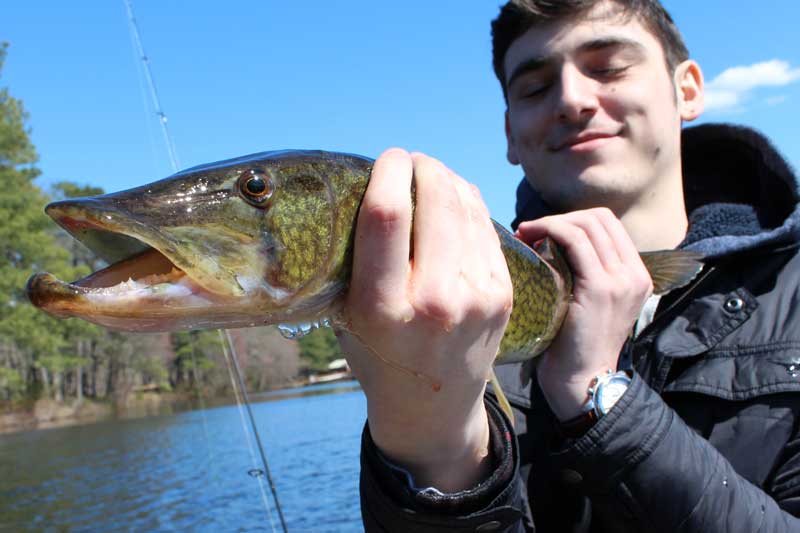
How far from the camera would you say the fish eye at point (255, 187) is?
134 cm

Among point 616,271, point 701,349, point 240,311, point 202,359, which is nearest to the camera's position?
point 240,311

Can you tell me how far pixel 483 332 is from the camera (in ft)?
4.58

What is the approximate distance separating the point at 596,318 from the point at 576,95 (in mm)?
1129

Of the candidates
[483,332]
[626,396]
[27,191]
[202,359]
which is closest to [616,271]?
[626,396]

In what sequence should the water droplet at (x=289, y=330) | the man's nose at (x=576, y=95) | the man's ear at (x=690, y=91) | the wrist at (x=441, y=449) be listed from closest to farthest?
1. the water droplet at (x=289, y=330)
2. the wrist at (x=441, y=449)
3. the man's nose at (x=576, y=95)
4. the man's ear at (x=690, y=91)

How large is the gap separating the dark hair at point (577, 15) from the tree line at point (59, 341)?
1300 cm

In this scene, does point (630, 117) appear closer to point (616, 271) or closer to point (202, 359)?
point (616, 271)

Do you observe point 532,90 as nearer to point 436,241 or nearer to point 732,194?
point 732,194

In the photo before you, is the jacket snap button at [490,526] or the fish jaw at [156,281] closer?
the fish jaw at [156,281]

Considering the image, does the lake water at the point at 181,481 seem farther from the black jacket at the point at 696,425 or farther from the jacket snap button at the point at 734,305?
the jacket snap button at the point at 734,305

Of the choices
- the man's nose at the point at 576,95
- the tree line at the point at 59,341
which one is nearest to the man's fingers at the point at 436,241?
the man's nose at the point at 576,95

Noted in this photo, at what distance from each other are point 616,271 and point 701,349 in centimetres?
55

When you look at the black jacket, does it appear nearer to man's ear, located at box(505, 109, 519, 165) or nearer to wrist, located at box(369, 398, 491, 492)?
wrist, located at box(369, 398, 491, 492)

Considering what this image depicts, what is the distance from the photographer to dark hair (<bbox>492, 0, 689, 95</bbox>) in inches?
106
